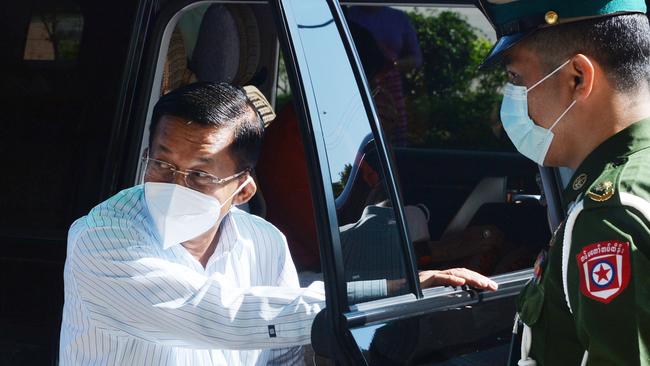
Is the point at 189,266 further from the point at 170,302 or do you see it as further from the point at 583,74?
the point at 583,74

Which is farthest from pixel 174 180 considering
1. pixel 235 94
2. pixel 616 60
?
pixel 616 60

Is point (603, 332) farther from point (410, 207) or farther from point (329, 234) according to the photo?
point (410, 207)

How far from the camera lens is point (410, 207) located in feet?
9.95

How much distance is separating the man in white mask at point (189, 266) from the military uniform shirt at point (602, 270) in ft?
1.66

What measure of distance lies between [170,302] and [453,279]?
23.7 inches

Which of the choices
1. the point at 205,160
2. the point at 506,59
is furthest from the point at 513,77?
the point at 205,160

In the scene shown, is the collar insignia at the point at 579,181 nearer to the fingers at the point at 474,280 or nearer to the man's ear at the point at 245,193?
the fingers at the point at 474,280

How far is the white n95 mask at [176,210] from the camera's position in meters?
2.16

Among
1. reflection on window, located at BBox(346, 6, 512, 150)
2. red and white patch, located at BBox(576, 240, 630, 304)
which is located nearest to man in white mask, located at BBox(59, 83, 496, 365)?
red and white patch, located at BBox(576, 240, 630, 304)

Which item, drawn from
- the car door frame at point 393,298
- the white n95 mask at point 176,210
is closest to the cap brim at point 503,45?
the car door frame at point 393,298

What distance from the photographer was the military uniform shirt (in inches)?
53.6

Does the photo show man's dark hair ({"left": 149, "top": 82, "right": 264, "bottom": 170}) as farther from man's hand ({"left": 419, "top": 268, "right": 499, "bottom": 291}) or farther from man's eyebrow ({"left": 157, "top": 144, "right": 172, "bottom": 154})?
man's hand ({"left": 419, "top": 268, "right": 499, "bottom": 291})

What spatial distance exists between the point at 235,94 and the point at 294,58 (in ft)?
1.52

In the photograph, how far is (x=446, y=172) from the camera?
4.00 meters
